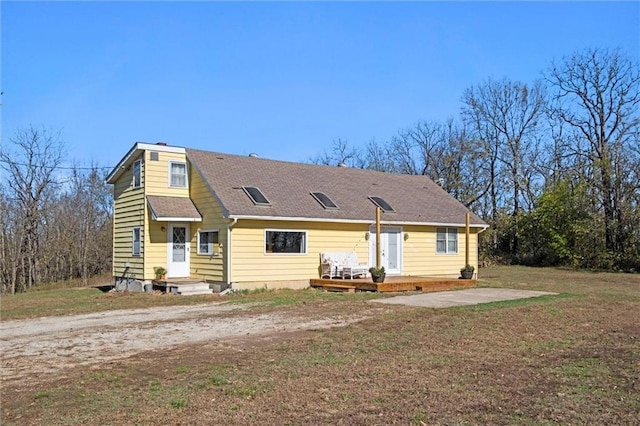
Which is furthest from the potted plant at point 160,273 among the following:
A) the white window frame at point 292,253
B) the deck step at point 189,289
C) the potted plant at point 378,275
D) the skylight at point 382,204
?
the skylight at point 382,204

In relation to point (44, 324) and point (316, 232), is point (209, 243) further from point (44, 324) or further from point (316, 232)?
point (44, 324)

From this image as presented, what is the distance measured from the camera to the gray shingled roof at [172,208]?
17484 mm

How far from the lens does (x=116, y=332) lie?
31.9 ft

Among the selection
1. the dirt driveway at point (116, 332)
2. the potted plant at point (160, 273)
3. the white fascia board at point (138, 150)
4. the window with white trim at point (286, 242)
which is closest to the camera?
the dirt driveway at point (116, 332)

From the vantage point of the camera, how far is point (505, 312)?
1166cm

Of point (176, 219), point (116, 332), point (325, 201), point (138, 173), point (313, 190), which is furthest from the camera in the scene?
point (313, 190)

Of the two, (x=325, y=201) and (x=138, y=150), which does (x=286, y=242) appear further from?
(x=138, y=150)

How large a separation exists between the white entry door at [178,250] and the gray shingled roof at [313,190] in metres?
2.23

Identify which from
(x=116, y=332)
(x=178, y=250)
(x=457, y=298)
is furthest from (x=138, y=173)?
(x=457, y=298)

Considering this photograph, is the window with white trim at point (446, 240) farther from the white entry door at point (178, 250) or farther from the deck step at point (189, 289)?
the white entry door at point (178, 250)

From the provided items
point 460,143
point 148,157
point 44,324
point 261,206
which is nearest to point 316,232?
point 261,206

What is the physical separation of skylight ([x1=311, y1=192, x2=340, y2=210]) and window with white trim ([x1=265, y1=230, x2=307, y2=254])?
57.5 inches

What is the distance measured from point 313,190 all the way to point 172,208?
16.6 ft

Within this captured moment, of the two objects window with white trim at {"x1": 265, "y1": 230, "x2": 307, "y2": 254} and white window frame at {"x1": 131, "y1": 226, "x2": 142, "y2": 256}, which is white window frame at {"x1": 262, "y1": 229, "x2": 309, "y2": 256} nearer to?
window with white trim at {"x1": 265, "y1": 230, "x2": 307, "y2": 254}
